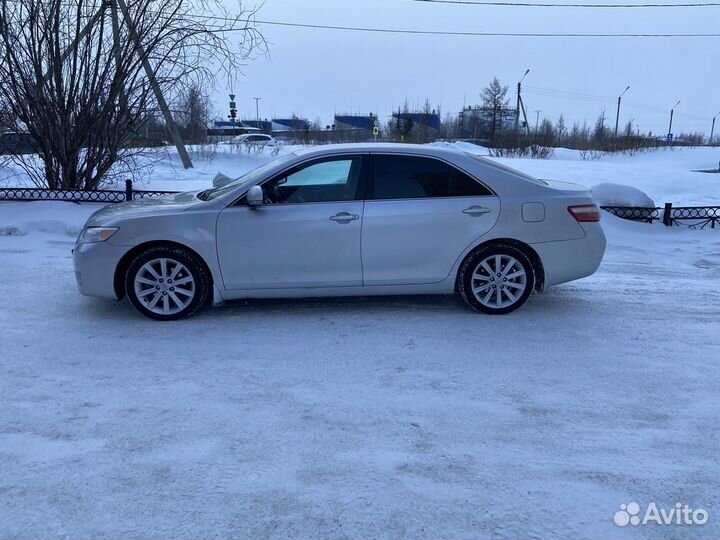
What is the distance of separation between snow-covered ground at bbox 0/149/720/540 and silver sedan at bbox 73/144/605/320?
0.32m

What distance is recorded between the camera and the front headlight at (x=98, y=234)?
5082mm

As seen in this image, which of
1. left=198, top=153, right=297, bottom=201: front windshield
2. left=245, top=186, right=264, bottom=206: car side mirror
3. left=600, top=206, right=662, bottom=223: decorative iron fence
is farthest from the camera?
left=600, top=206, right=662, bottom=223: decorative iron fence

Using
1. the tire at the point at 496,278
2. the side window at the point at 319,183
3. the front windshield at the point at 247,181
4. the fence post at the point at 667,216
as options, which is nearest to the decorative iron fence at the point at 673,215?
the fence post at the point at 667,216

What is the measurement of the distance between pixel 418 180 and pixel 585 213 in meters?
1.54

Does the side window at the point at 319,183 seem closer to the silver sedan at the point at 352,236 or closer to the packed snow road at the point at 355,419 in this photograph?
the silver sedan at the point at 352,236

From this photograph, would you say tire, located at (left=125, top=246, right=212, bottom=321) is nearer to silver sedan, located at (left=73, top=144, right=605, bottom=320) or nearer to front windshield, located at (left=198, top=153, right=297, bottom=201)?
silver sedan, located at (left=73, top=144, right=605, bottom=320)

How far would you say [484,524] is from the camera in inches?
102

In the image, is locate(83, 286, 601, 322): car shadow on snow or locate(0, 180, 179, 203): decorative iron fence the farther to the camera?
locate(0, 180, 179, 203): decorative iron fence

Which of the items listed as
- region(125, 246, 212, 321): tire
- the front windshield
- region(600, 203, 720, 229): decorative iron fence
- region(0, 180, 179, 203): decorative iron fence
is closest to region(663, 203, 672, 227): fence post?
region(600, 203, 720, 229): decorative iron fence

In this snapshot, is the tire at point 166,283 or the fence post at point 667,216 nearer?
the tire at point 166,283

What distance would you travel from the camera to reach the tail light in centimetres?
539

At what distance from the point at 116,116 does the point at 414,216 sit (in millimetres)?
7564

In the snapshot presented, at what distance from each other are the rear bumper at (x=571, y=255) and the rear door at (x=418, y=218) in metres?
0.60

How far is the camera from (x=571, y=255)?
A: 5414 millimetres
